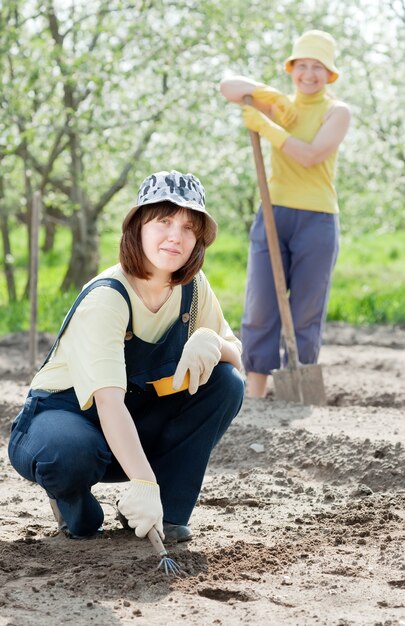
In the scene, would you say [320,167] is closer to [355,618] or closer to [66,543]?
[66,543]

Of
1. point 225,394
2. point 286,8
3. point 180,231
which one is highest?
point 286,8

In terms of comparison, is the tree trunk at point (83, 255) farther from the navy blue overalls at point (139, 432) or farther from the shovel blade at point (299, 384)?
the navy blue overalls at point (139, 432)

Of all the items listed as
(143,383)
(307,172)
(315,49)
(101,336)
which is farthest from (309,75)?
(101,336)

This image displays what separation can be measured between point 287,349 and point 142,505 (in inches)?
103

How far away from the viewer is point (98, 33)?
875 cm

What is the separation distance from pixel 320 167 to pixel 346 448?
1.65 meters

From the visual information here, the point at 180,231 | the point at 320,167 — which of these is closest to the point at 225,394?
the point at 180,231

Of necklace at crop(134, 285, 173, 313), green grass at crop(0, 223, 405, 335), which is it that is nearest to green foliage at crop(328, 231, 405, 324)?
green grass at crop(0, 223, 405, 335)

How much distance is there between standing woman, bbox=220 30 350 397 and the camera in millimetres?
5031

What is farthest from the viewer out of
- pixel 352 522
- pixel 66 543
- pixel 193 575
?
pixel 352 522

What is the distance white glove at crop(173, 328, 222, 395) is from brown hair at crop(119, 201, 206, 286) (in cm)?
18

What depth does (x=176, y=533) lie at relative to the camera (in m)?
3.12

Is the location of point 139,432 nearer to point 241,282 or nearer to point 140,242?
point 140,242

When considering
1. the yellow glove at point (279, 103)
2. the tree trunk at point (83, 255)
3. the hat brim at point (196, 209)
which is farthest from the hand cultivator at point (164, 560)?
the tree trunk at point (83, 255)
